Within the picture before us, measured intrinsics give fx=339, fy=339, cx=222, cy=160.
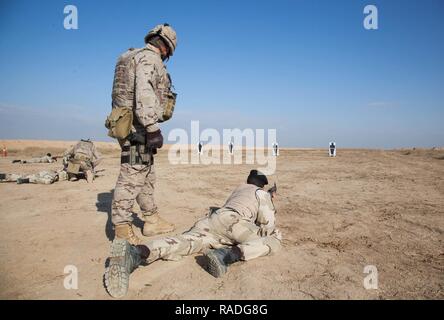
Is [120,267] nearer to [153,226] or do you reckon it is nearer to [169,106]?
[153,226]

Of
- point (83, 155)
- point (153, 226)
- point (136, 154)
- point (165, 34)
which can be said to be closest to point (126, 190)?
point (136, 154)

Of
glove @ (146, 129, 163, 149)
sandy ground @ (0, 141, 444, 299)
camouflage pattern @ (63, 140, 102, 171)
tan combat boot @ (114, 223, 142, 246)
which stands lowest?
sandy ground @ (0, 141, 444, 299)

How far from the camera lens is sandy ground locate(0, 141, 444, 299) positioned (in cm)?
273

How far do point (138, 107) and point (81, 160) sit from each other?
19.7 ft

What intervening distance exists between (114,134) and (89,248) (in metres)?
1.31

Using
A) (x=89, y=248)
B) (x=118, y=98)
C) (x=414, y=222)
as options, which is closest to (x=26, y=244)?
(x=89, y=248)

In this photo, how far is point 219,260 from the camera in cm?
294

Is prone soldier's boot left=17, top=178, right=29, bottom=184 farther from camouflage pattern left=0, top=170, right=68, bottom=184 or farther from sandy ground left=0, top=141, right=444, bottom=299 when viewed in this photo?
sandy ground left=0, top=141, right=444, bottom=299

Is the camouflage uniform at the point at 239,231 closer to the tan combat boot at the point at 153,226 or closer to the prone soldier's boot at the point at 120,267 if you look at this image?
the prone soldier's boot at the point at 120,267

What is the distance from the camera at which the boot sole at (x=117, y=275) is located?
101 inches

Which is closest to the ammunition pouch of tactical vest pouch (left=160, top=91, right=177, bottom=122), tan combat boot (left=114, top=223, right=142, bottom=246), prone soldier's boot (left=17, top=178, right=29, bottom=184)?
tactical vest pouch (left=160, top=91, right=177, bottom=122)

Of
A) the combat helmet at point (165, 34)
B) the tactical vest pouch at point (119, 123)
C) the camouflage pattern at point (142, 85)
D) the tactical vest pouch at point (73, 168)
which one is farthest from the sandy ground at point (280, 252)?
the combat helmet at point (165, 34)

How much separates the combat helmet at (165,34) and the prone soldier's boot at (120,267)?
225cm

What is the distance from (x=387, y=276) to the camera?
298 cm
